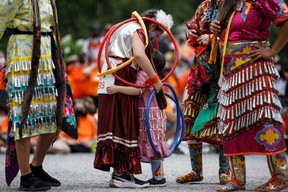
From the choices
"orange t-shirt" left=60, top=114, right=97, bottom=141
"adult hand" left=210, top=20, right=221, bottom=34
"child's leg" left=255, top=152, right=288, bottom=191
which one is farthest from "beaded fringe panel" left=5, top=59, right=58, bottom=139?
"orange t-shirt" left=60, top=114, right=97, bottom=141

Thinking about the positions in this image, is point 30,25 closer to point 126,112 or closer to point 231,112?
point 126,112

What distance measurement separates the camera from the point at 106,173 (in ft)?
33.2

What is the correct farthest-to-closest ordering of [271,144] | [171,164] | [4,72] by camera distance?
[171,164] < [4,72] < [271,144]

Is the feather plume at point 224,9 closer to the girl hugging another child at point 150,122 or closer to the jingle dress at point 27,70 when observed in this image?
the girl hugging another child at point 150,122

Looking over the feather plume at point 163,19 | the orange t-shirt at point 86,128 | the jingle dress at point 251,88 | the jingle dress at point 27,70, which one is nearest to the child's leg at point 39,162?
the jingle dress at point 27,70

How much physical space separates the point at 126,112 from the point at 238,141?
1.19m

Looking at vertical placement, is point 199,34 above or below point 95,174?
above

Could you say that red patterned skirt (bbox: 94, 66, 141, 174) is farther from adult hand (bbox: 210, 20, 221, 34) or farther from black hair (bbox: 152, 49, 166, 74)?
adult hand (bbox: 210, 20, 221, 34)

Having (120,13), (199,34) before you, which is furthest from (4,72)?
(120,13)

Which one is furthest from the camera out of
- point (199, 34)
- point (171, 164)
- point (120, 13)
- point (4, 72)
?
point (120, 13)

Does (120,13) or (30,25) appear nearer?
(30,25)

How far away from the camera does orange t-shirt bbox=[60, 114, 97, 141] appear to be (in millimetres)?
14734

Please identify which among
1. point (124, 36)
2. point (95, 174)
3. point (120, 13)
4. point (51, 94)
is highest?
point (120, 13)

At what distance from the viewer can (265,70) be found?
7832 mm
